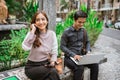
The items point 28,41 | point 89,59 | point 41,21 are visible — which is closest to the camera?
point 28,41

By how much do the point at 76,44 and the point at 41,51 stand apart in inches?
32.0

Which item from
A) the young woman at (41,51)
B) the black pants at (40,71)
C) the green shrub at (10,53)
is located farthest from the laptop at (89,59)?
the green shrub at (10,53)

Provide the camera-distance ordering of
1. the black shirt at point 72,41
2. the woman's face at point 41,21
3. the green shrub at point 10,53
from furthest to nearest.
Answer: the green shrub at point 10,53
the black shirt at point 72,41
the woman's face at point 41,21

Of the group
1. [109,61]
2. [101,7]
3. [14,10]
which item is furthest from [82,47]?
[101,7]

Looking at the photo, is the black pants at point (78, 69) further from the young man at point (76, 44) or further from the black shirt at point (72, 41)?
the black shirt at point (72, 41)

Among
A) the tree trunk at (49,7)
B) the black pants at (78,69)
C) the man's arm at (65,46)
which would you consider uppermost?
the tree trunk at (49,7)

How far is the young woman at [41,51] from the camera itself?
290 cm

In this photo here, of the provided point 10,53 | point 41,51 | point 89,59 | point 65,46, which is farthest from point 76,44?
point 10,53

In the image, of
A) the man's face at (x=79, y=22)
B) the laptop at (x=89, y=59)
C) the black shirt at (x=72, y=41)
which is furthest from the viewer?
the black shirt at (x=72, y=41)

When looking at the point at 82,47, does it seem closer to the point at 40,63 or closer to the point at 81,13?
the point at 81,13

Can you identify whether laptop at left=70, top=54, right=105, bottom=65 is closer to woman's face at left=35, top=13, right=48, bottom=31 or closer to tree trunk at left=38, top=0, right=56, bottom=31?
woman's face at left=35, top=13, right=48, bottom=31

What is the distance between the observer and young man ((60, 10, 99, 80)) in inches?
135

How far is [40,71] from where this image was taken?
291 centimetres

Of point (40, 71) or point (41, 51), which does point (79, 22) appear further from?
point (40, 71)
